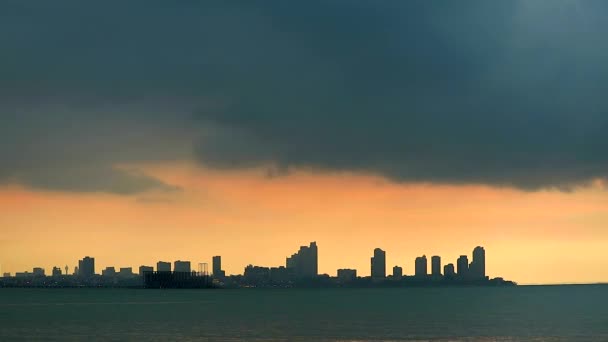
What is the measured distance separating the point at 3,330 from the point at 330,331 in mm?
64122

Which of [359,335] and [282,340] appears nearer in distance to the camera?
[282,340]

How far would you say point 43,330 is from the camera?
582 ft

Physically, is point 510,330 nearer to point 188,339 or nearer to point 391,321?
point 391,321

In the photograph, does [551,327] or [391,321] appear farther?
[391,321]

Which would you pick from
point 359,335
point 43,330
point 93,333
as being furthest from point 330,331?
point 43,330

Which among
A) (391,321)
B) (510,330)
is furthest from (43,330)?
(510,330)

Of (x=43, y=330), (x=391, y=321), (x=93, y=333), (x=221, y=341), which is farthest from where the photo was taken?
(x=391, y=321)

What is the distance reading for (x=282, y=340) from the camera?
5773 inches

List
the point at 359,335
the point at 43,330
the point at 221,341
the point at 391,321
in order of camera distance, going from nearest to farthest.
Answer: the point at 221,341 < the point at 359,335 < the point at 43,330 < the point at 391,321

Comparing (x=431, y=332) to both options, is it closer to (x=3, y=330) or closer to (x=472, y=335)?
(x=472, y=335)

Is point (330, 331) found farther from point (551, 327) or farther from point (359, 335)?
point (551, 327)

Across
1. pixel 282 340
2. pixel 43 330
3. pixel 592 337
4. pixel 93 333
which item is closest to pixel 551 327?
pixel 592 337

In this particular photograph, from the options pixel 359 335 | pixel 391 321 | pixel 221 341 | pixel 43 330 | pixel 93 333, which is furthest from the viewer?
pixel 391 321

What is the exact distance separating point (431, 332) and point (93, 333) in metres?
61.3
